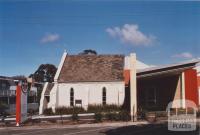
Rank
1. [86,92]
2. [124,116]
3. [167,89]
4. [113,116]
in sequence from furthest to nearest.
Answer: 1. [86,92]
2. [167,89]
3. [113,116]
4. [124,116]

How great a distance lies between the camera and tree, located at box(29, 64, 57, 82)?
94.1 metres

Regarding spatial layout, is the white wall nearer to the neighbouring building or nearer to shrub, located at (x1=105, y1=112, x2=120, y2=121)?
the neighbouring building

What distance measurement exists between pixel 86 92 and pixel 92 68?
10.5 ft

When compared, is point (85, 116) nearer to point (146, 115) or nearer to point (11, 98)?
point (146, 115)

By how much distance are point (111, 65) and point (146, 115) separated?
1412 centimetres

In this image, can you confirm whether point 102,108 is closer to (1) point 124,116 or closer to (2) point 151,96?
(2) point 151,96

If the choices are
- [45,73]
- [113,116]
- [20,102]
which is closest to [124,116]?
[113,116]

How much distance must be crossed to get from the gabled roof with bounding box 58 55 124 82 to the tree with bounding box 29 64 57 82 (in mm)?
46753

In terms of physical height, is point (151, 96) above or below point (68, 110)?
above

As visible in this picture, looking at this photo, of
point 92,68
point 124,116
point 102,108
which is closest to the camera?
point 124,116

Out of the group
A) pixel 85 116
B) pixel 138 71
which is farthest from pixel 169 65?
pixel 85 116

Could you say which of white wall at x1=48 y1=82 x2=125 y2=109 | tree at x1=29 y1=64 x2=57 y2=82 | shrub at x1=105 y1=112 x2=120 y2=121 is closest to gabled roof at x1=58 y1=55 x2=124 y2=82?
white wall at x1=48 y1=82 x2=125 y2=109

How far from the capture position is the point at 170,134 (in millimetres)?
20016

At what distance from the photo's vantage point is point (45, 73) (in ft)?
315
